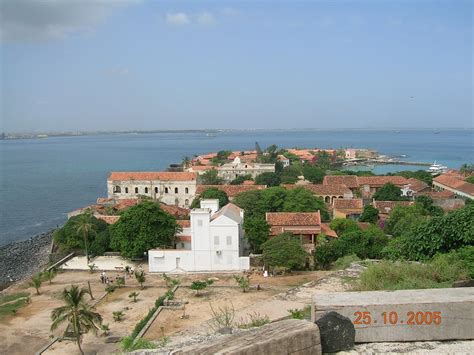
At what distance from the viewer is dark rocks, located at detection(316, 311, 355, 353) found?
5.55 metres

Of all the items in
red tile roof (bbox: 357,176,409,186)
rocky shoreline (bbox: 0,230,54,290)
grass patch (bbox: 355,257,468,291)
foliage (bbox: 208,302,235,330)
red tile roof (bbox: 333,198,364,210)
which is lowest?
rocky shoreline (bbox: 0,230,54,290)

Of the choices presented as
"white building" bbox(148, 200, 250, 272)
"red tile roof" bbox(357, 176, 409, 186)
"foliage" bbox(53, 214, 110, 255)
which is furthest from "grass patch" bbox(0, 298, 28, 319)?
"red tile roof" bbox(357, 176, 409, 186)

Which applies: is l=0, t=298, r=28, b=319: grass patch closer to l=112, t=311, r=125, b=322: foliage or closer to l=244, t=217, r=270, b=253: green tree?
l=112, t=311, r=125, b=322: foliage

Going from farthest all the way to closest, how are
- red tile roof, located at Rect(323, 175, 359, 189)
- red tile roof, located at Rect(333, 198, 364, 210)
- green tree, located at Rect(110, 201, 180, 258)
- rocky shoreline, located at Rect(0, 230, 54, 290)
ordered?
red tile roof, located at Rect(323, 175, 359, 189) < red tile roof, located at Rect(333, 198, 364, 210) < rocky shoreline, located at Rect(0, 230, 54, 290) < green tree, located at Rect(110, 201, 180, 258)

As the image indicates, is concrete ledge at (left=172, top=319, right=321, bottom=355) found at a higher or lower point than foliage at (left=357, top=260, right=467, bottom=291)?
higher

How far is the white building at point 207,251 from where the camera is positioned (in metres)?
25.5

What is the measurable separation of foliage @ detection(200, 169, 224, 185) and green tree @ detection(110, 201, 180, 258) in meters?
31.7

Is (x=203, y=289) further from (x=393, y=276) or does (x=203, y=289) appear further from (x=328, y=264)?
(x=393, y=276)

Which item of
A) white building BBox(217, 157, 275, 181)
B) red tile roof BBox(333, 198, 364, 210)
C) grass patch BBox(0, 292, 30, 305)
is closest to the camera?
grass patch BBox(0, 292, 30, 305)

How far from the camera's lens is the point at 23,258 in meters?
36.6

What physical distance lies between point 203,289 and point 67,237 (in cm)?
1317

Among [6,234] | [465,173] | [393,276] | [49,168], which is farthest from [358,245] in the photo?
[49,168]

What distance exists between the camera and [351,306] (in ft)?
19.2

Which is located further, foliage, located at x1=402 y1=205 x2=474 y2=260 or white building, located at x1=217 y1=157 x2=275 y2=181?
white building, located at x1=217 y1=157 x2=275 y2=181
